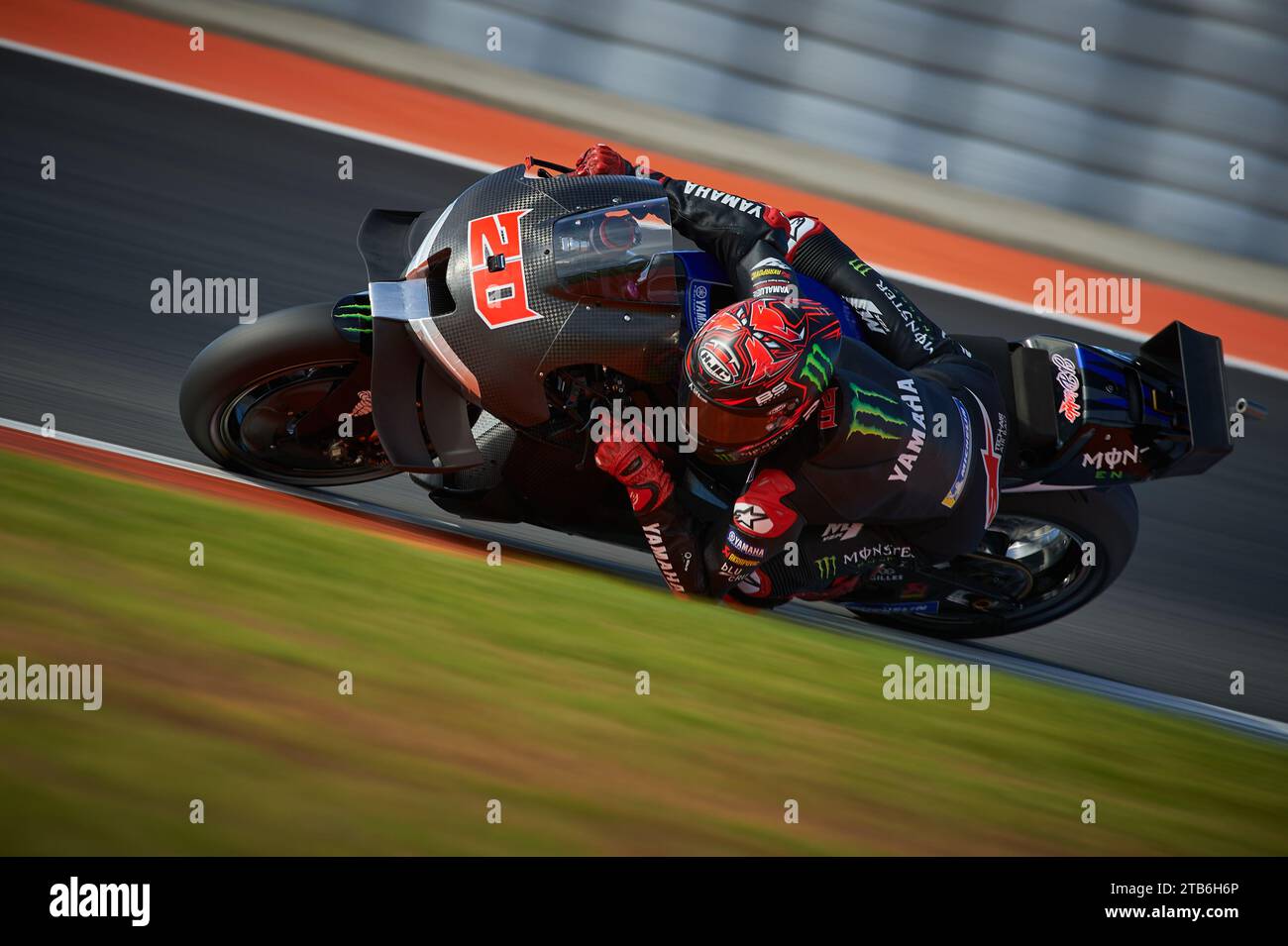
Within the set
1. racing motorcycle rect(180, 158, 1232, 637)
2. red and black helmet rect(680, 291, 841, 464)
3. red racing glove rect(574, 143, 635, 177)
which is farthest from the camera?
red racing glove rect(574, 143, 635, 177)

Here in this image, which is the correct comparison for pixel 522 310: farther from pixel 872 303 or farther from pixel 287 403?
pixel 872 303

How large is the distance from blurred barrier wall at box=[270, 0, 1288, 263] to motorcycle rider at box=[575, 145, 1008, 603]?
4.33 meters

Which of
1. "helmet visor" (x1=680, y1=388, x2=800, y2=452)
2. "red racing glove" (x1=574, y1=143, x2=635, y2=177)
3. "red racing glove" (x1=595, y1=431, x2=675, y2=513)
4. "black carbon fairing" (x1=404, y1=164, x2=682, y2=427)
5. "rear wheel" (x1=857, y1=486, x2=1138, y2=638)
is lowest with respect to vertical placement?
"rear wheel" (x1=857, y1=486, x2=1138, y2=638)

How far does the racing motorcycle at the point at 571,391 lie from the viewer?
138 inches

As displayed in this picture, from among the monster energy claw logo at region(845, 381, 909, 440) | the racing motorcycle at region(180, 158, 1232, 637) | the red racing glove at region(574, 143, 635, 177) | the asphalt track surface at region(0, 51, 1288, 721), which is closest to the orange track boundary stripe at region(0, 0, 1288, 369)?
the asphalt track surface at region(0, 51, 1288, 721)

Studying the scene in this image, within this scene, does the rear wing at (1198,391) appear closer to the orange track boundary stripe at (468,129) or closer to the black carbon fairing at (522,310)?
the black carbon fairing at (522,310)

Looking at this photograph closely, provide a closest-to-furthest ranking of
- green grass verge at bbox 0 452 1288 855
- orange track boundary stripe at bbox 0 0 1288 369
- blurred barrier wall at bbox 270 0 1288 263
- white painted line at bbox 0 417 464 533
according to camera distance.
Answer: green grass verge at bbox 0 452 1288 855
white painted line at bbox 0 417 464 533
orange track boundary stripe at bbox 0 0 1288 369
blurred barrier wall at bbox 270 0 1288 263

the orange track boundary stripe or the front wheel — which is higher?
the orange track boundary stripe

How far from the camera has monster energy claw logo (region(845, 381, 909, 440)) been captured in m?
3.70

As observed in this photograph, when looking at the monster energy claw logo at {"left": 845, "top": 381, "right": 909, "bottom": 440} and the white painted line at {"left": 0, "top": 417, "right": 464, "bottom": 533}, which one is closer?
the monster energy claw logo at {"left": 845, "top": 381, "right": 909, "bottom": 440}

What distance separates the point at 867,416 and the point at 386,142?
5.02 metres

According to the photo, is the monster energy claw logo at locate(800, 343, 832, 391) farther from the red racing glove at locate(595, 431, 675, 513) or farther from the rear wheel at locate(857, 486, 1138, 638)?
the rear wheel at locate(857, 486, 1138, 638)
